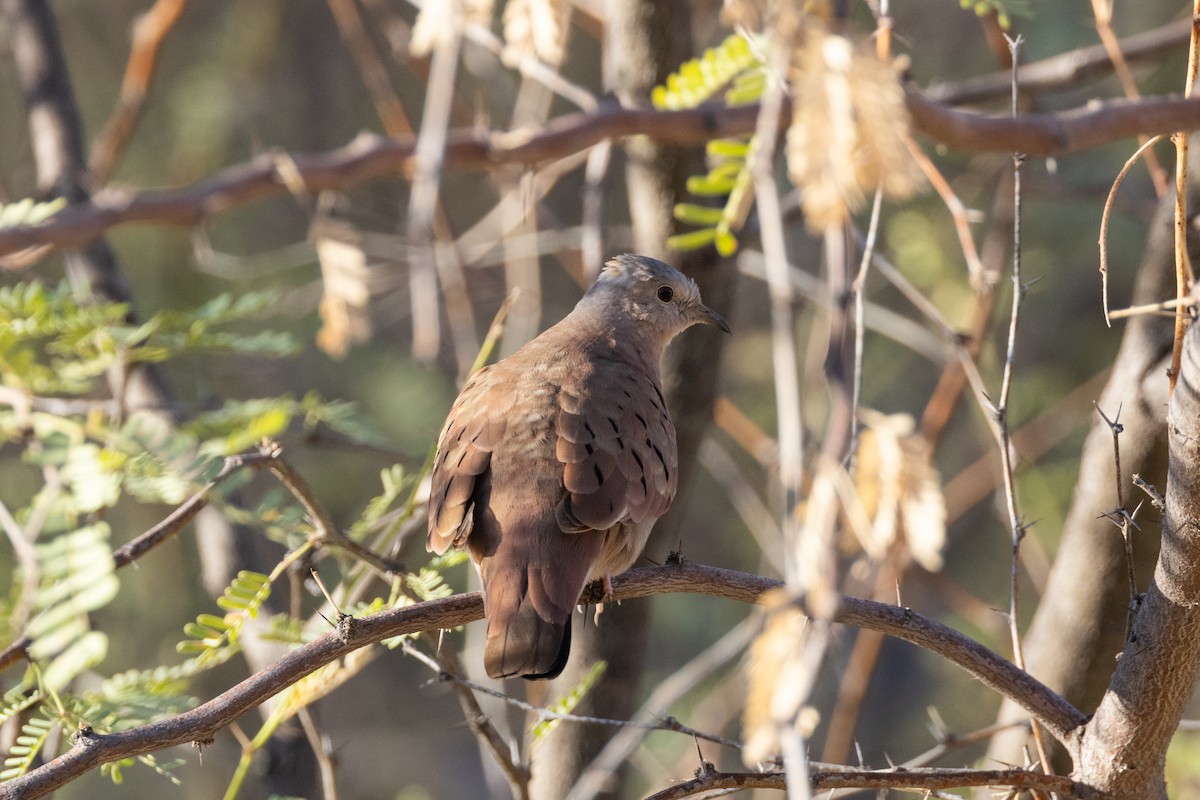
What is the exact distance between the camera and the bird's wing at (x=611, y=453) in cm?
280

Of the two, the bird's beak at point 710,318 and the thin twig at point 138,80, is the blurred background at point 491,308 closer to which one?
the thin twig at point 138,80

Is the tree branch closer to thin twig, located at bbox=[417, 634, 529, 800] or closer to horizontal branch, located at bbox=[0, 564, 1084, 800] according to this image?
horizontal branch, located at bbox=[0, 564, 1084, 800]

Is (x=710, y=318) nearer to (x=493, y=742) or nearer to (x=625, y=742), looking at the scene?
(x=625, y=742)

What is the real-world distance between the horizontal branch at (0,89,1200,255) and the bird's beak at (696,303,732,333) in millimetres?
1198

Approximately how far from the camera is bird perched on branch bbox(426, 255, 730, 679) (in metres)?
2.60

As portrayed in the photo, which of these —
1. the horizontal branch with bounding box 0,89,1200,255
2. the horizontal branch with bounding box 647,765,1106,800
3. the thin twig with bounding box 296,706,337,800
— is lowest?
the thin twig with bounding box 296,706,337,800

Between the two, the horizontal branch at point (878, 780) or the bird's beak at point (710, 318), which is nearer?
the horizontal branch at point (878, 780)

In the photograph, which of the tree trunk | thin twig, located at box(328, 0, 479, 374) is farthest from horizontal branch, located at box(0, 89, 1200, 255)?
thin twig, located at box(328, 0, 479, 374)

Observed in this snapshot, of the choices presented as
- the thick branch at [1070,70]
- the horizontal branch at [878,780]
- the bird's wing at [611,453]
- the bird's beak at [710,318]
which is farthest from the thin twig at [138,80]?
the horizontal branch at [878,780]

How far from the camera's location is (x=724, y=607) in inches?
326

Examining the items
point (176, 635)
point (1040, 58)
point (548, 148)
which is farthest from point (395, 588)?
point (1040, 58)

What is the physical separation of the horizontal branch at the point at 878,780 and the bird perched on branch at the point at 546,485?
17.4 inches

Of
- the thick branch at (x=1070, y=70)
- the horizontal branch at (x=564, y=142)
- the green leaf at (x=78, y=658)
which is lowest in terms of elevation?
the green leaf at (x=78, y=658)

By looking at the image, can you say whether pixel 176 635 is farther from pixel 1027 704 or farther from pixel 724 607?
pixel 1027 704
